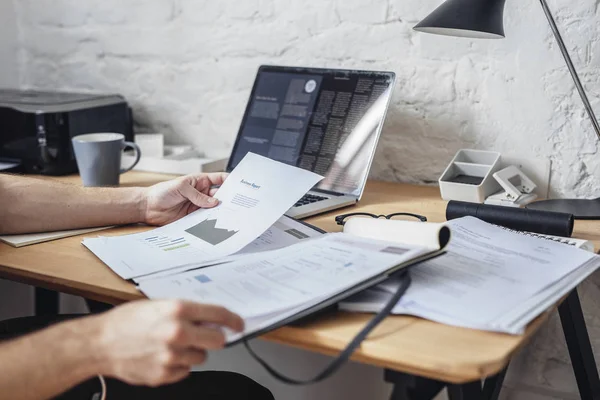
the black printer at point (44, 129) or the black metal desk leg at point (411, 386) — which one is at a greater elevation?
the black printer at point (44, 129)

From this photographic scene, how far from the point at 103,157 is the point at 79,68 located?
609 mm

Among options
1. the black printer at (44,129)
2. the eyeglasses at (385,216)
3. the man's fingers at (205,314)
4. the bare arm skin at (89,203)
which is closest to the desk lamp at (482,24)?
the eyeglasses at (385,216)

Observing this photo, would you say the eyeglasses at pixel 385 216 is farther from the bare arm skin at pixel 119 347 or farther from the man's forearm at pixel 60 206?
the bare arm skin at pixel 119 347

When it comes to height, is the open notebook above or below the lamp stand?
below

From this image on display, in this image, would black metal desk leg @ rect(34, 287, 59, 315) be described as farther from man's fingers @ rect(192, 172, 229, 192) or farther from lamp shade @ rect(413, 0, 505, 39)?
lamp shade @ rect(413, 0, 505, 39)

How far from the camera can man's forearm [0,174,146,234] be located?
1.18 metres

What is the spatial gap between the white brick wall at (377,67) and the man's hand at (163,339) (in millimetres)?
900

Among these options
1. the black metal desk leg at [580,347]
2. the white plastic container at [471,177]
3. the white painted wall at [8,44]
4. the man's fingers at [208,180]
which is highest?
the white painted wall at [8,44]

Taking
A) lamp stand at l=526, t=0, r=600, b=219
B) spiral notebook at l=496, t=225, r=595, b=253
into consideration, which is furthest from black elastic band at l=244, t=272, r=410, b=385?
lamp stand at l=526, t=0, r=600, b=219

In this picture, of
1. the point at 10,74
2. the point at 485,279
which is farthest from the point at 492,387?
the point at 10,74

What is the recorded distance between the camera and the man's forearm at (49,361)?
0.77 meters

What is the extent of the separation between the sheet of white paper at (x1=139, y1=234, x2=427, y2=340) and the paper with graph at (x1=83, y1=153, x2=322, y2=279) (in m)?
0.07

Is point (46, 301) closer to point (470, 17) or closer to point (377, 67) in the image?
point (377, 67)

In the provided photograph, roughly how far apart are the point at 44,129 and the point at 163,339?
3.38ft
